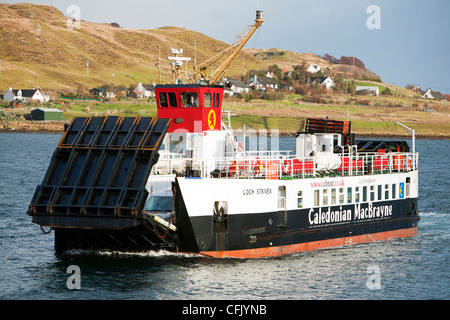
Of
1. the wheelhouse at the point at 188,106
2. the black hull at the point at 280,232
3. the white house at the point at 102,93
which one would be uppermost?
the white house at the point at 102,93

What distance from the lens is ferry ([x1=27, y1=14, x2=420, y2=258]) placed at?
2767 centimetres

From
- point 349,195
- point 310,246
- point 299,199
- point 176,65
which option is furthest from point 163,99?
point 349,195

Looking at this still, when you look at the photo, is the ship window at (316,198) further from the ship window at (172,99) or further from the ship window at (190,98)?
the ship window at (172,99)

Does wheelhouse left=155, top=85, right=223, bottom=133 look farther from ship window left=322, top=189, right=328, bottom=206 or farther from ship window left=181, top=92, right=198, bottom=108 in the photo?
ship window left=322, top=189, right=328, bottom=206

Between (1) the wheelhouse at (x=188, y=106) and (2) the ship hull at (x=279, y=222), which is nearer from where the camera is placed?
(2) the ship hull at (x=279, y=222)

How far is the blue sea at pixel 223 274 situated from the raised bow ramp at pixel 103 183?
4.68ft

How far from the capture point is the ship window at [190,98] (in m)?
34.8

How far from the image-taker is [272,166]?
102 feet


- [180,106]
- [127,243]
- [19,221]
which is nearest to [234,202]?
[127,243]

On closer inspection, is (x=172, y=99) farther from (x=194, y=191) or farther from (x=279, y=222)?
(x=279, y=222)

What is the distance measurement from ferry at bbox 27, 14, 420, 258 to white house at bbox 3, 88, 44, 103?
497ft

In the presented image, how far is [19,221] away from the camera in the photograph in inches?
1582

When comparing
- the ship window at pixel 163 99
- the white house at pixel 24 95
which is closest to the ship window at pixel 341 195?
the ship window at pixel 163 99

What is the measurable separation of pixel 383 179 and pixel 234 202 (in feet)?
37.2
